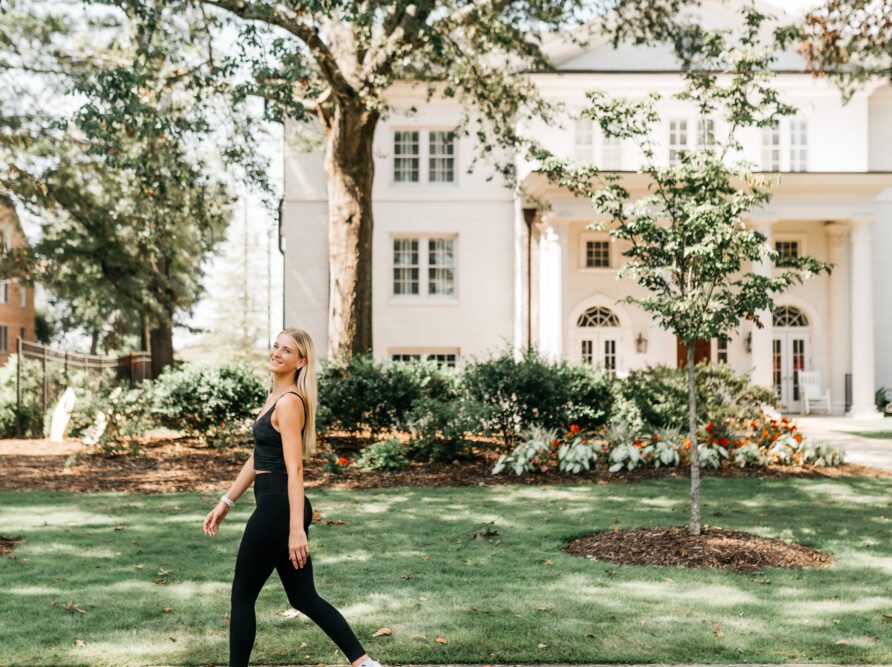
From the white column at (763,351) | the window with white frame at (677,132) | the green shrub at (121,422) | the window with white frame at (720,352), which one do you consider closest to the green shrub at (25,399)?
the green shrub at (121,422)

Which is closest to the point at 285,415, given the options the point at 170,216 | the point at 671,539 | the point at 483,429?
the point at 671,539

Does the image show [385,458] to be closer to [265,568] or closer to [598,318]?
[265,568]

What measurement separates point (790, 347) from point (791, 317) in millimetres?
902

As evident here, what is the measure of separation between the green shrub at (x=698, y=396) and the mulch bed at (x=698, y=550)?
6.24 metres

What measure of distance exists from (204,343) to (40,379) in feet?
137

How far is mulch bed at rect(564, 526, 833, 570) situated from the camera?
739 centimetres

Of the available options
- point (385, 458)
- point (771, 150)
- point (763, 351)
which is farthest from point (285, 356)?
point (771, 150)

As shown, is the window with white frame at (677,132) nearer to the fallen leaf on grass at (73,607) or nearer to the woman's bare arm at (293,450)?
the fallen leaf on grass at (73,607)

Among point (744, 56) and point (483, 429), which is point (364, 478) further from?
point (744, 56)

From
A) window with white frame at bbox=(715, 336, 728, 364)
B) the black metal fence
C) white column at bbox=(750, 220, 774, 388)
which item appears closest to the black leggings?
the black metal fence

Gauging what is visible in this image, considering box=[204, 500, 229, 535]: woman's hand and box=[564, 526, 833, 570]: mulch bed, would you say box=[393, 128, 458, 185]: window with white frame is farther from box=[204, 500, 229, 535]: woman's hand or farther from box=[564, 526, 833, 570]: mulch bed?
box=[204, 500, 229, 535]: woman's hand

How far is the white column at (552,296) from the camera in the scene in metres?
23.6

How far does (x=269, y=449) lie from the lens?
4.41m

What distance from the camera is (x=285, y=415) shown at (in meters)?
4.33
